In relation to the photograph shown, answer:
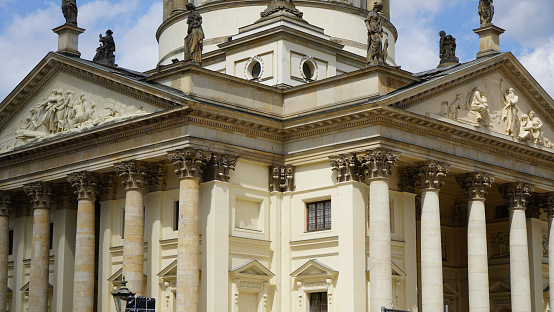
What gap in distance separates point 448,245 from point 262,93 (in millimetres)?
14598

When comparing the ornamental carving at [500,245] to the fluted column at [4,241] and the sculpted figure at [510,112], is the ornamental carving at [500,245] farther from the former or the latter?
the fluted column at [4,241]

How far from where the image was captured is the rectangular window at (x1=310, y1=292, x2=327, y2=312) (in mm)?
43875

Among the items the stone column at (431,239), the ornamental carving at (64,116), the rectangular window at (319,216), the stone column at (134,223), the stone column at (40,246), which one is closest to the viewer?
the stone column at (134,223)

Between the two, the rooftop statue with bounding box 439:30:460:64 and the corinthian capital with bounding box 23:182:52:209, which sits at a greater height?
the rooftop statue with bounding box 439:30:460:64

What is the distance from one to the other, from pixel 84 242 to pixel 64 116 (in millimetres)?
6231

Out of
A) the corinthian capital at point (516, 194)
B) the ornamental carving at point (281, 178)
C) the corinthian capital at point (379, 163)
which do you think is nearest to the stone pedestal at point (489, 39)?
the corinthian capital at point (516, 194)

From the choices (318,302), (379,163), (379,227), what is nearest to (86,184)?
(318,302)

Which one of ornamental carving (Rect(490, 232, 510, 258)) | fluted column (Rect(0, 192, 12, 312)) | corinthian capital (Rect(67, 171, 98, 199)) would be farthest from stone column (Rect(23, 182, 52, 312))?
ornamental carving (Rect(490, 232, 510, 258))

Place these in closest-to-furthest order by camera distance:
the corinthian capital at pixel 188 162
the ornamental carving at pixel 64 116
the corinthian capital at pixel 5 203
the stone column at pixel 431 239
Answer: the corinthian capital at pixel 188 162
the stone column at pixel 431 239
the ornamental carving at pixel 64 116
the corinthian capital at pixel 5 203

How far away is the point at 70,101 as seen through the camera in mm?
48031

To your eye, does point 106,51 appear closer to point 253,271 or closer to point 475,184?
point 253,271

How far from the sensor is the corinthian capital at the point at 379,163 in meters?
42.1

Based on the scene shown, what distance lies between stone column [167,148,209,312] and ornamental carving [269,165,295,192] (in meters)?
4.12

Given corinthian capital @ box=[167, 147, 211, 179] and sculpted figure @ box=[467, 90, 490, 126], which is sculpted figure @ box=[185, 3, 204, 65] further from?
sculpted figure @ box=[467, 90, 490, 126]
